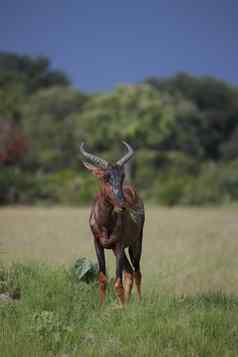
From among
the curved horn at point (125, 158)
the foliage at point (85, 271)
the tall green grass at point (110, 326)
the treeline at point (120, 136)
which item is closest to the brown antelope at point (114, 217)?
the curved horn at point (125, 158)

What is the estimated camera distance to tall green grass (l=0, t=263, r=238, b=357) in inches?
232

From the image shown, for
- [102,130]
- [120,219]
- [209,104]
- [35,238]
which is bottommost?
[35,238]

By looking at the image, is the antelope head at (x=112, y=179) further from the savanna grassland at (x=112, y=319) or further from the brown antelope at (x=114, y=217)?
the savanna grassland at (x=112, y=319)

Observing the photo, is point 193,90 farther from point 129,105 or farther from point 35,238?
point 35,238

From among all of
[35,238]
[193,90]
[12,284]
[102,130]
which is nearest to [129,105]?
[102,130]

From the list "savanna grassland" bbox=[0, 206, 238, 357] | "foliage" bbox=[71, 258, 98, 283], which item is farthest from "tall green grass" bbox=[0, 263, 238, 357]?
"foliage" bbox=[71, 258, 98, 283]

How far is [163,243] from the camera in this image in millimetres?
17844

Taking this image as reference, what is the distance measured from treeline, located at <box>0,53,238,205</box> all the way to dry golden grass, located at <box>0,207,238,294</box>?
4.11 metres

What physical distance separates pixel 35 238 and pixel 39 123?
3193 centimetres

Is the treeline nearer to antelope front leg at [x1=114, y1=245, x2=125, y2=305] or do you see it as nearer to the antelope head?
antelope front leg at [x1=114, y1=245, x2=125, y2=305]

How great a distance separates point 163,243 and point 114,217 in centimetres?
1123

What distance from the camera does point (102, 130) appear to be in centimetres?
4559

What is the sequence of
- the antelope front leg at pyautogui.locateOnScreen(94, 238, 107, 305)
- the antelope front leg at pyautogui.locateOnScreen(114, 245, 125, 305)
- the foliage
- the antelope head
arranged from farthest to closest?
the foliage < the antelope front leg at pyautogui.locateOnScreen(94, 238, 107, 305) < the antelope front leg at pyautogui.locateOnScreen(114, 245, 125, 305) < the antelope head

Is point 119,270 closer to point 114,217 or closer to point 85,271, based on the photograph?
point 114,217
